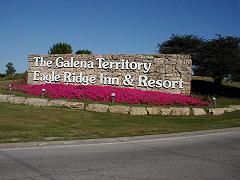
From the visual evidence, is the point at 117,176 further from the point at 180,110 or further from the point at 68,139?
the point at 180,110

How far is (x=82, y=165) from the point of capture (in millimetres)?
7848

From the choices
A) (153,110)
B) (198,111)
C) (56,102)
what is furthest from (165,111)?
(56,102)

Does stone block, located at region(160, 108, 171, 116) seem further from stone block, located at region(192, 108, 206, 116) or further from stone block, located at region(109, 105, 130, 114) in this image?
stone block, located at region(109, 105, 130, 114)

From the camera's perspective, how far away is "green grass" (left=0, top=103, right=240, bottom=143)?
1173 centimetres

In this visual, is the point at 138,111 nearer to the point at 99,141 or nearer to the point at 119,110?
the point at 119,110

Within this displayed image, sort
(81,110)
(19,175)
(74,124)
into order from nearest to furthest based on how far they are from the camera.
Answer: (19,175) < (74,124) < (81,110)

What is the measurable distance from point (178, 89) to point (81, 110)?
28.0 ft

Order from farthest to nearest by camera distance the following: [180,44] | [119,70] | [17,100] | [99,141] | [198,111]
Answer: [180,44] < [119,70] < [17,100] < [198,111] < [99,141]

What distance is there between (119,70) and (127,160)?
59.3 ft

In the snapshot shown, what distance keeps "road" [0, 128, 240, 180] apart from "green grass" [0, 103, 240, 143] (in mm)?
1311

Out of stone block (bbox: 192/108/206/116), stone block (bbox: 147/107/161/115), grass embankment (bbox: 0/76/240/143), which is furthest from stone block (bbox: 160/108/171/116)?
stone block (bbox: 192/108/206/116)

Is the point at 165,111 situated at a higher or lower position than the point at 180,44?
lower

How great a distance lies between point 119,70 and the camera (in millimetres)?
26312

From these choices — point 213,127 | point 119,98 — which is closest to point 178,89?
point 119,98
